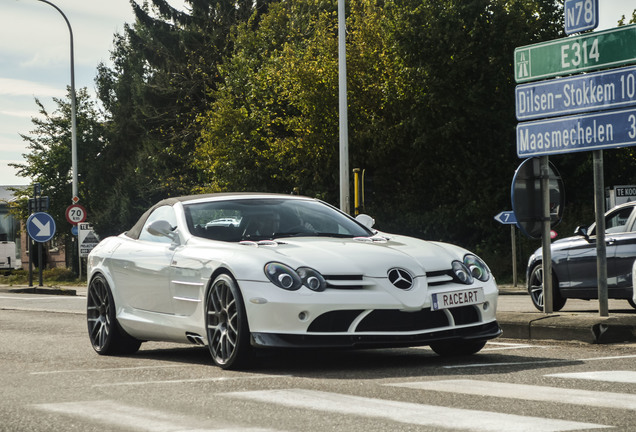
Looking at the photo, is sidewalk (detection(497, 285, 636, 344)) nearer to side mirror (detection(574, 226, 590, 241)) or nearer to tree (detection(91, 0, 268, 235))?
side mirror (detection(574, 226, 590, 241))

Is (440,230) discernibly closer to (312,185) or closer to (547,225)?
(312,185)

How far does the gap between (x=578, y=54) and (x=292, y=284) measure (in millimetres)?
4796

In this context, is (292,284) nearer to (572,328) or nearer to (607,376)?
(607,376)

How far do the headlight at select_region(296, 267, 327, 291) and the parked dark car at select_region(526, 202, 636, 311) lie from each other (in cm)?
763

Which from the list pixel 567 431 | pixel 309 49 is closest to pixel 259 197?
pixel 567 431

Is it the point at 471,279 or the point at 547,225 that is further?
the point at 547,225

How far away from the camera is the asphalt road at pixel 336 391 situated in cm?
545

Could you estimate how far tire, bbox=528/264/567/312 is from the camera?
51.3 ft

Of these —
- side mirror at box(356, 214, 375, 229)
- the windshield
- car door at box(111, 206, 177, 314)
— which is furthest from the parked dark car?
car door at box(111, 206, 177, 314)

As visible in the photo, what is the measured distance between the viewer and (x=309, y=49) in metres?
38.6

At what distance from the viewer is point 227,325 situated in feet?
26.7

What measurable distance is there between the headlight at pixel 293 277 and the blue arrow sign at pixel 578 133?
413cm

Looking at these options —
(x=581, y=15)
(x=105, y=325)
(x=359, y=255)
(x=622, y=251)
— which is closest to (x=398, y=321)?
(x=359, y=255)

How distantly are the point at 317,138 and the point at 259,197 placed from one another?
93.0 ft
